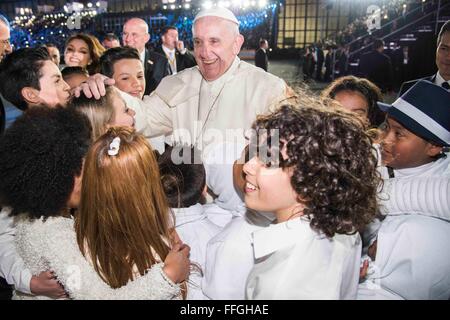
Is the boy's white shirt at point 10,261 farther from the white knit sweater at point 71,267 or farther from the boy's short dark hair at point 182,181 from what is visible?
the boy's short dark hair at point 182,181

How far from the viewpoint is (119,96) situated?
222 centimetres

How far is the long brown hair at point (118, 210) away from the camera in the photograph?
4.43ft

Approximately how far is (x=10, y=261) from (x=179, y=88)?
1755 mm

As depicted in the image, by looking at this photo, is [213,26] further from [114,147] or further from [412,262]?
[412,262]

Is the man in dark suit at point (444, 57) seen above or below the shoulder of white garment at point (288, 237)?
above

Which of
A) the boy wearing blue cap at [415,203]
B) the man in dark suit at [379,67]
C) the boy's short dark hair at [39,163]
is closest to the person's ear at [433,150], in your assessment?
the boy wearing blue cap at [415,203]

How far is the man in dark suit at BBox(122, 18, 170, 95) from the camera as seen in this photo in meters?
4.91

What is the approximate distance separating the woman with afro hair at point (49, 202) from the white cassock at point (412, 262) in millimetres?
959

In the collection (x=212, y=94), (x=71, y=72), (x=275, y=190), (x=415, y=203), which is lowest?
(x=415, y=203)

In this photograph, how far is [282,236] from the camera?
1146 mm

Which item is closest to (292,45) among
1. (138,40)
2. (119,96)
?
(138,40)

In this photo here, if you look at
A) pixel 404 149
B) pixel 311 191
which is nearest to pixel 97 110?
pixel 311 191
